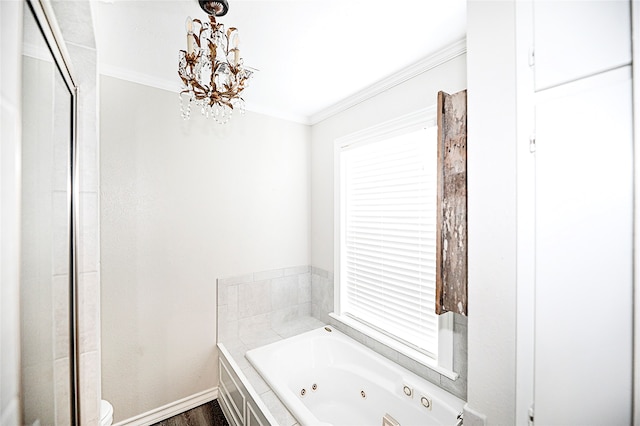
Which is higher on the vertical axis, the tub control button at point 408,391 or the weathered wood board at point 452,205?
the weathered wood board at point 452,205

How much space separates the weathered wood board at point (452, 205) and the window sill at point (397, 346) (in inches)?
30.6

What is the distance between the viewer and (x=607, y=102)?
2.70 ft

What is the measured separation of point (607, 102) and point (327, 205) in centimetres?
216

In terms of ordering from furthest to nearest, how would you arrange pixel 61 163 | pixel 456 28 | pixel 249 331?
pixel 249 331, pixel 456 28, pixel 61 163

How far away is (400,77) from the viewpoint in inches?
80.7

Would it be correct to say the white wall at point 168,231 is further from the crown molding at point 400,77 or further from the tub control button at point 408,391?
the tub control button at point 408,391

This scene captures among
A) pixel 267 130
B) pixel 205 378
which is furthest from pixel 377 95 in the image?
pixel 205 378

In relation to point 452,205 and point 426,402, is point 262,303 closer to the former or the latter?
point 426,402

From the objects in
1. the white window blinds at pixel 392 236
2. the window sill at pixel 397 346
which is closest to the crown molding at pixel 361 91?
the white window blinds at pixel 392 236

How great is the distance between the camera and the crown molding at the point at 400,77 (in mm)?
1718

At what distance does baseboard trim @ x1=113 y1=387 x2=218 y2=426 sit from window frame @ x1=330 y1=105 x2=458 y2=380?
4.06 feet

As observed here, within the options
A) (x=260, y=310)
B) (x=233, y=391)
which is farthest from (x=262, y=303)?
(x=233, y=391)

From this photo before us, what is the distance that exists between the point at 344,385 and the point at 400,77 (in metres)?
2.39

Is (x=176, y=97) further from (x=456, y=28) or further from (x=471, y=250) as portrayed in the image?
(x=471, y=250)
